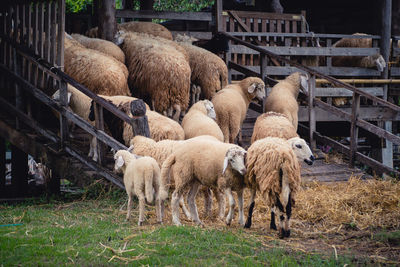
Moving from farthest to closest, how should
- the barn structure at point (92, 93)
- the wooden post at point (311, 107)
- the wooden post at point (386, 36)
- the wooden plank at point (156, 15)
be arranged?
1. the wooden post at point (386, 36)
2. the wooden plank at point (156, 15)
3. the wooden post at point (311, 107)
4. the barn structure at point (92, 93)

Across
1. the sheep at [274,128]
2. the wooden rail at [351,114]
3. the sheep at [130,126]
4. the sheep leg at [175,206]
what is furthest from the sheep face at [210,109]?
the sheep leg at [175,206]

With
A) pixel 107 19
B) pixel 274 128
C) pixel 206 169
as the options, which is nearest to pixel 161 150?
pixel 206 169

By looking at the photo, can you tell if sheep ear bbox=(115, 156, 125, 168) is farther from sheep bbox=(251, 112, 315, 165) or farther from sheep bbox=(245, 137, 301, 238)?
sheep bbox=(251, 112, 315, 165)

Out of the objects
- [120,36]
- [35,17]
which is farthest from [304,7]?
[35,17]

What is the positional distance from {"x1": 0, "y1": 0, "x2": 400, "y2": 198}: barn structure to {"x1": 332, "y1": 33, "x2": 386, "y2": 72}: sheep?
0.20m

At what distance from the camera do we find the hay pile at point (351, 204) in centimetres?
702

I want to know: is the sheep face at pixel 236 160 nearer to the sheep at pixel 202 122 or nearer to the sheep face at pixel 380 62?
the sheep at pixel 202 122

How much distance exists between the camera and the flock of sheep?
6.15m

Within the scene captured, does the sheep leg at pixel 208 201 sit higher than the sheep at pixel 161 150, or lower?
lower

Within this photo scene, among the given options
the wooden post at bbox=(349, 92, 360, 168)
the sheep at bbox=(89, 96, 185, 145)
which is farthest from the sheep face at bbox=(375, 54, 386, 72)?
the sheep at bbox=(89, 96, 185, 145)

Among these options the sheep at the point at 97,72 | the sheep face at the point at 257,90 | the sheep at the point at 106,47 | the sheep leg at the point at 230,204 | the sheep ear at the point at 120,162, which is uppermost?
the sheep at the point at 106,47

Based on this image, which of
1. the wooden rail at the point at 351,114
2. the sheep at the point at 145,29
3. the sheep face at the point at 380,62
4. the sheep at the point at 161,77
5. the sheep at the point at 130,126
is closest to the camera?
the sheep at the point at 130,126

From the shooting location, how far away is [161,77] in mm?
10055

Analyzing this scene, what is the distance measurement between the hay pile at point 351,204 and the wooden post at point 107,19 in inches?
210
